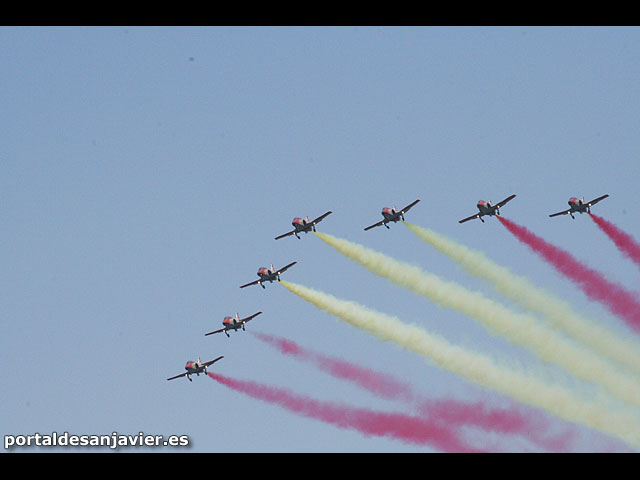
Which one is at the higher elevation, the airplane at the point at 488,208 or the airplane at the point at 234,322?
the airplane at the point at 488,208

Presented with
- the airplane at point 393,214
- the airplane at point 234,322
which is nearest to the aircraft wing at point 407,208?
the airplane at point 393,214

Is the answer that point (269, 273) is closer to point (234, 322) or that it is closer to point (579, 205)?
point (234, 322)

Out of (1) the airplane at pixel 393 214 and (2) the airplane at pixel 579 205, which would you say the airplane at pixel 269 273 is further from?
(2) the airplane at pixel 579 205

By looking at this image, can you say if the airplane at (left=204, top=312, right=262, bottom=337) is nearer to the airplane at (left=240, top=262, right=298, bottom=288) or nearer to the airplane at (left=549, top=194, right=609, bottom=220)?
the airplane at (left=240, top=262, right=298, bottom=288)

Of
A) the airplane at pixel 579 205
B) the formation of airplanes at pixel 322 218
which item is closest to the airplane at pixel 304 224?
the formation of airplanes at pixel 322 218

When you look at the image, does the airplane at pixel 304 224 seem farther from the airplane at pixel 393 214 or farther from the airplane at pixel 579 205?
the airplane at pixel 579 205

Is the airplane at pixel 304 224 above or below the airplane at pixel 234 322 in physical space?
above

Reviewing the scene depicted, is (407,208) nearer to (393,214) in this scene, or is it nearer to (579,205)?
(393,214)

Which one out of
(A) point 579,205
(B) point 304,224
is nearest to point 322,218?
(B) point 304,224

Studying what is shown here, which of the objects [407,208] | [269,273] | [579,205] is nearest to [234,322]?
[269,273]
